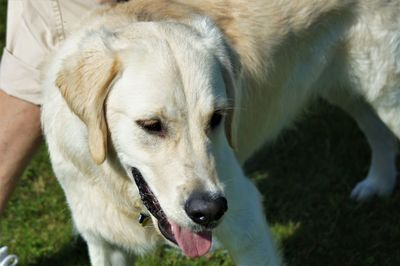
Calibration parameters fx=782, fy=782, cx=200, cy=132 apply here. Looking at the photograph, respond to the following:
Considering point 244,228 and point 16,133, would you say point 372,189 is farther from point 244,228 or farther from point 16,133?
point 16,133

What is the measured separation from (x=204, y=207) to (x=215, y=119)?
39 cm

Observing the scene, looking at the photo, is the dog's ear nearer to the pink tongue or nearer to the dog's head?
the dog's head

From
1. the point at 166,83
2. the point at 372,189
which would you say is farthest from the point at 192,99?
the point at 372,189

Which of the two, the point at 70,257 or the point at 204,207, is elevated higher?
the point at 204,207

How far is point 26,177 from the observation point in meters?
5.63

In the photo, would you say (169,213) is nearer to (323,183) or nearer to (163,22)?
(163,22)

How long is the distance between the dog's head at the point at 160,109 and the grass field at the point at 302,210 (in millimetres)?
1549

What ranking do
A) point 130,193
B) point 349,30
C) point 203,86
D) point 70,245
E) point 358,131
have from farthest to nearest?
point 358,131
point 70,245
point 349,30
point 130,193
point 203,86

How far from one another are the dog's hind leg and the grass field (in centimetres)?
8

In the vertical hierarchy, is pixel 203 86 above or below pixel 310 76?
above

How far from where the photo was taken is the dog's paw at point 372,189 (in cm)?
530

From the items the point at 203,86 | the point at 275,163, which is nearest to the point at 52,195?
the point at 275,163

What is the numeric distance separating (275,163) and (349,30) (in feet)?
5.38

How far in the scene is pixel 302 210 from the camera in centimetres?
521
